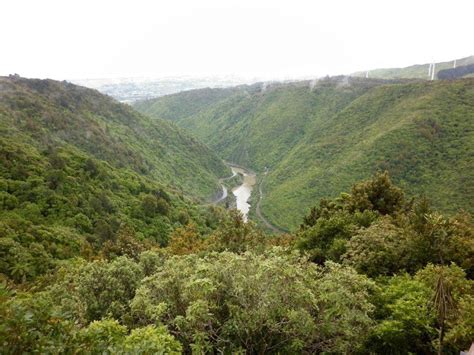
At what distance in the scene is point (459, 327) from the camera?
438 inches

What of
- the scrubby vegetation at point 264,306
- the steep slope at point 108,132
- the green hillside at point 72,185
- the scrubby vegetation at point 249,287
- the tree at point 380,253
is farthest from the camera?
the steep slope at point 108,132

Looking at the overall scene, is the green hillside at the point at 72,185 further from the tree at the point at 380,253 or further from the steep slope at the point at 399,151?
the steep slope at the point at 399,151

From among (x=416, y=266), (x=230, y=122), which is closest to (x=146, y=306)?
(x=416, y=266)

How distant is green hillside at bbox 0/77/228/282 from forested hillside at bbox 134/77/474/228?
23225 millimetres

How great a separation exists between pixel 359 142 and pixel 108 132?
162 ft

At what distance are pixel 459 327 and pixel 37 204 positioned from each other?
3276 cm

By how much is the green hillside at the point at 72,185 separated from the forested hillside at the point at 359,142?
76.2 feet

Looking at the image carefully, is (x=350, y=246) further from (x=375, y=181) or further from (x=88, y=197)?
(x=88, y=197)

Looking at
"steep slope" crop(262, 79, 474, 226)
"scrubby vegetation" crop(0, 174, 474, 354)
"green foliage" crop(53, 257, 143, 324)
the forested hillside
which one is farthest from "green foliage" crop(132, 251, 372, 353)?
the forested hillside

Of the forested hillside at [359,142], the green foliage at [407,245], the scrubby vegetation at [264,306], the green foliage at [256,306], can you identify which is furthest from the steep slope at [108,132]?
the green foliage at [256,306]

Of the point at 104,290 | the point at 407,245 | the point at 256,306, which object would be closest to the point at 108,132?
the point at 104,290

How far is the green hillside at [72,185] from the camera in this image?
28.2 metres

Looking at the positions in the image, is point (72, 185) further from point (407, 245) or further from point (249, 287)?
point (249, 287)

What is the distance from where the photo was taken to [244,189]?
102875 mm
